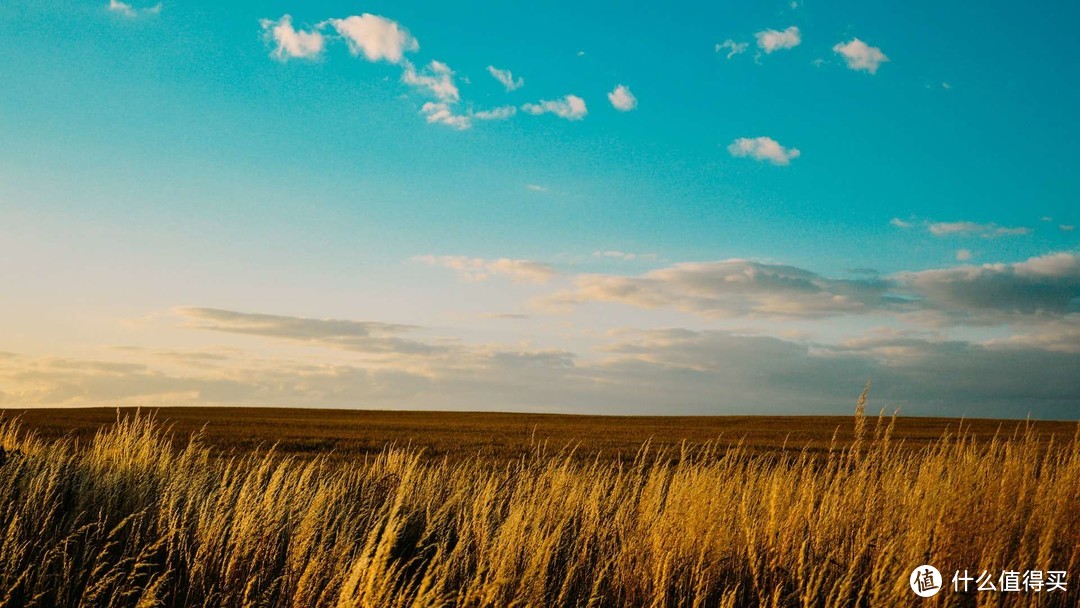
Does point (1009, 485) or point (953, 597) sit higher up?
point (1009, 485)

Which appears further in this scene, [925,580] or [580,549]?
Answer: [580,549]

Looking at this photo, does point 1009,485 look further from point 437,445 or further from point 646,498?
point 437,445

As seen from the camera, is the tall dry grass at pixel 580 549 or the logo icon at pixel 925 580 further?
the logo icon at pixel 925 580

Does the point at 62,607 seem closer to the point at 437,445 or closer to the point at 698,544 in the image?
the point at 698,544

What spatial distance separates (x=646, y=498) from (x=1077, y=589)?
4.02 m

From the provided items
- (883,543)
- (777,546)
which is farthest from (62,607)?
(883,543)

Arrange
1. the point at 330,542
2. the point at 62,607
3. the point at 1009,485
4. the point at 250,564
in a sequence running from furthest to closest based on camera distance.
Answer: the point at 1009,485, the point at 330,542, the point at 250,564, the point at 62,607

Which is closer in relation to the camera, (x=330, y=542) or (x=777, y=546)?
(x=777, y=546)

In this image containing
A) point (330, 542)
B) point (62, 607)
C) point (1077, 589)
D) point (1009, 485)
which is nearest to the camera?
point (62, 607)

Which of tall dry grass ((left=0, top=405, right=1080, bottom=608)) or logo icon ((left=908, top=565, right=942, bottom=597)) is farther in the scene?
logo icon ((left=908, top=565, right=942, bottom=597))

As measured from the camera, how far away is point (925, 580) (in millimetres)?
A: 6082

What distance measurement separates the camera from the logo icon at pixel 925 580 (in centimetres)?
581

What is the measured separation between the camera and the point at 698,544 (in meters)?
6.59

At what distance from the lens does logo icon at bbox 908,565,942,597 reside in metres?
5.81
